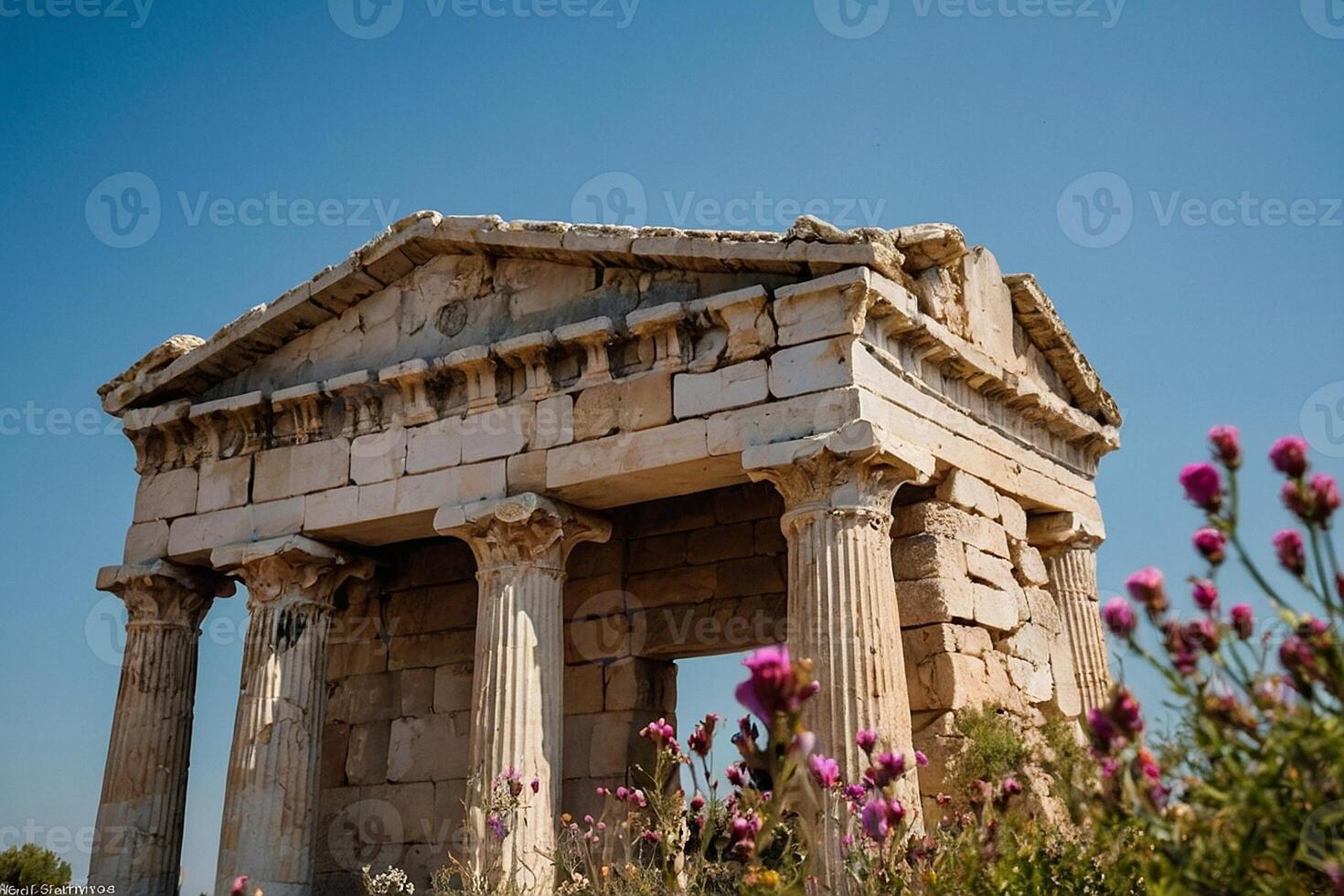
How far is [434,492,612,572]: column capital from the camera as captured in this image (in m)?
10.8

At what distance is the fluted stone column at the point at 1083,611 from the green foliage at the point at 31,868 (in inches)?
647

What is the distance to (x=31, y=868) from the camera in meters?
21.5

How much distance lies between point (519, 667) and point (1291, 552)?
302 inches

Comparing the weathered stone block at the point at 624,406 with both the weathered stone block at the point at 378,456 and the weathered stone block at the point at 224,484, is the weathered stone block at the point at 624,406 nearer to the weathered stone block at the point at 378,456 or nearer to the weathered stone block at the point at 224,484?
the weathered stone block at the point at 378,456

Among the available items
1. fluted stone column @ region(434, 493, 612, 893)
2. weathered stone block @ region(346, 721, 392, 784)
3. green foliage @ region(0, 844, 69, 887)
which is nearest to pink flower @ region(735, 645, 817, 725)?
fluted stone column @ region(434, 493, 612, 893)

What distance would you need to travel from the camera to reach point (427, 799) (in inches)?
→ 518

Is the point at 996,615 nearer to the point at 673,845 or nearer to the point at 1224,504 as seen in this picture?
the point at 673,845

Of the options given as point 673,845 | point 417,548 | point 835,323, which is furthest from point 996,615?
point 417,548

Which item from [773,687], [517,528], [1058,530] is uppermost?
[1058,530]

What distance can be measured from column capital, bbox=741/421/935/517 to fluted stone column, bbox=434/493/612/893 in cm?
214

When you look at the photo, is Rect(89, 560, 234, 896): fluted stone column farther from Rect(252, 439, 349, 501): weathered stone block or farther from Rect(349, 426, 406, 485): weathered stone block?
Rect(349, 426, 406, 485): weathered stone block

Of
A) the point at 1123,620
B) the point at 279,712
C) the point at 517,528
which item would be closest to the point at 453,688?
the point at 279,712

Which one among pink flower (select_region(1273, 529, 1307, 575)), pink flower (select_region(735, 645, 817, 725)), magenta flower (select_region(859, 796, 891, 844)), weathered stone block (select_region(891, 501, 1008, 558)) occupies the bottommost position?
magenta flower (select_region(859, 796, 891, 844))

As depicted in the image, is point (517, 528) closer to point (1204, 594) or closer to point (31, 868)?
point (1204, 594)
